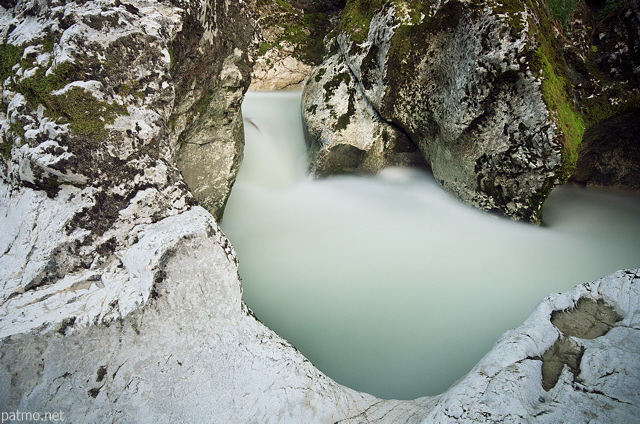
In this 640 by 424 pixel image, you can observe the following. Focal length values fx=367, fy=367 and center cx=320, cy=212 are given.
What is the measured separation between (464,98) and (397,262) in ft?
7.44

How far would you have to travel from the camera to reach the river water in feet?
11.0

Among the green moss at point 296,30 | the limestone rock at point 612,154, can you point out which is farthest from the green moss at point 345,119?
the limestone rock at point 612,154

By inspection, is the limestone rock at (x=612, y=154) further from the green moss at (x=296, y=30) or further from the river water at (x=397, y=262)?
the green moss at (x=296, y=30)

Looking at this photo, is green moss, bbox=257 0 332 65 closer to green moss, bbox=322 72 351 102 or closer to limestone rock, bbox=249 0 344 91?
limestone rock, bbox=249 0 344 91

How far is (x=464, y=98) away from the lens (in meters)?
4.66

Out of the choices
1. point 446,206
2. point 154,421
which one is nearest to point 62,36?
point 154,421

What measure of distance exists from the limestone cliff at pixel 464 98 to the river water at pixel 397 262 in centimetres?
51

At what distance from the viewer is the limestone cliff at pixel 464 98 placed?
4.21 meters

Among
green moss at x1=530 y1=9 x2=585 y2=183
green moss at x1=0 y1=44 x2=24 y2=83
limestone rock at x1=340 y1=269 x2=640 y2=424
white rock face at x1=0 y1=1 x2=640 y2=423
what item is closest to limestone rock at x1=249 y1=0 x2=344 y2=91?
green moss at x1=530 y1=9 x2=585 y2=183

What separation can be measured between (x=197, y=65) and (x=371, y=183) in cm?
321

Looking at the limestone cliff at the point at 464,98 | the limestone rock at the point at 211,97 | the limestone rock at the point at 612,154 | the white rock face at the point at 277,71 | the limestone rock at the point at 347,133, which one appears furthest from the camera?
the white rock face at the point at 277,71

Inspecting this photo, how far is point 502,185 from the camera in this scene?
4770mm

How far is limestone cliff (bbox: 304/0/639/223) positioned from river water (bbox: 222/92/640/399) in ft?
1.68

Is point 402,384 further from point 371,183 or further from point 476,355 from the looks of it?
point 371,183
